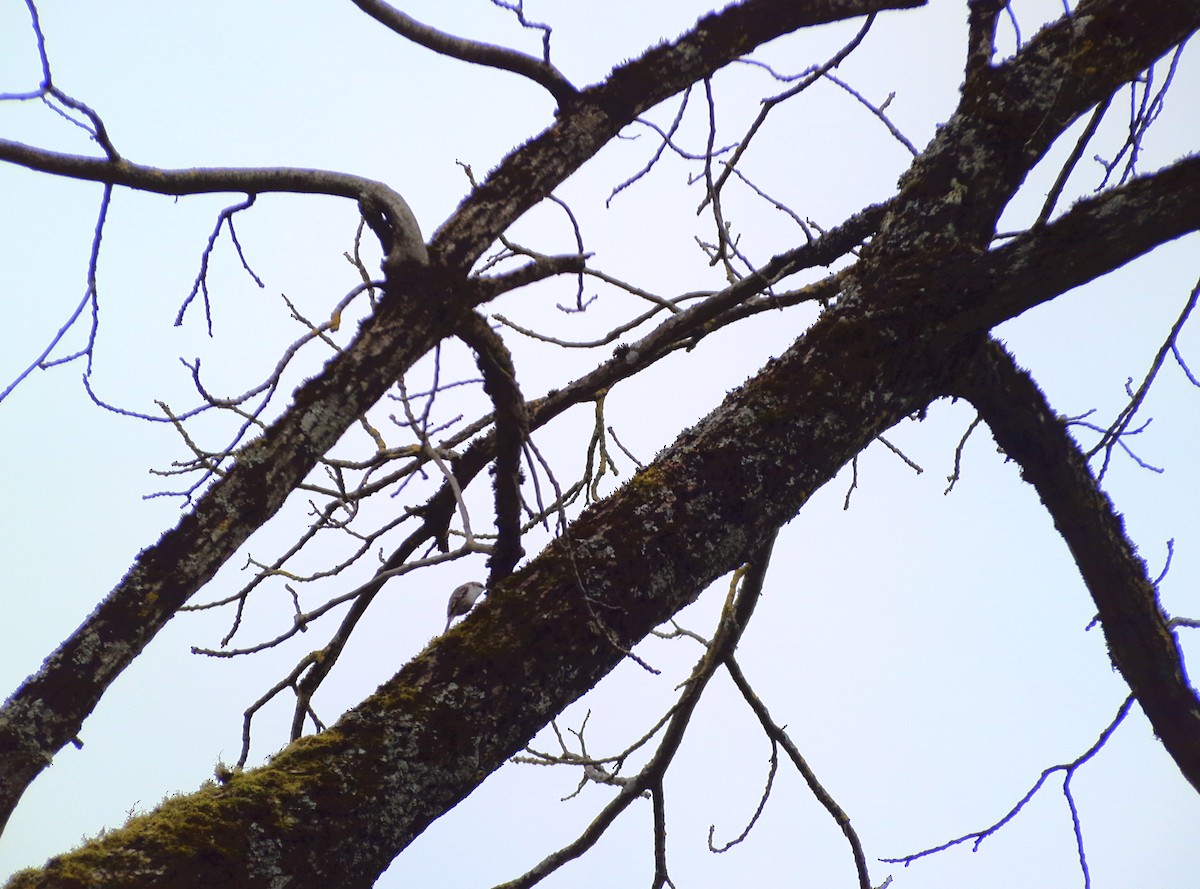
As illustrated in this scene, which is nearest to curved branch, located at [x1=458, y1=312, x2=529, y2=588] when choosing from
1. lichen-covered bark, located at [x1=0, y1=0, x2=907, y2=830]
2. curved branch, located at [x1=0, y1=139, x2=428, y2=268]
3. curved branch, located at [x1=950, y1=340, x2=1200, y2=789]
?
lichen-covered bark, located at [x1=0, y1=0, x2=907, y2=830]

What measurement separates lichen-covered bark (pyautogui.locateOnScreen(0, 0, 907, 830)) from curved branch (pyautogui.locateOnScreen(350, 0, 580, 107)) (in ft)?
0.59

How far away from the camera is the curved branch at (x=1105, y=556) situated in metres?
2.16

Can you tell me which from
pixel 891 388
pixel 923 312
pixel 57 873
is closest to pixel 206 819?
pixel 57 873

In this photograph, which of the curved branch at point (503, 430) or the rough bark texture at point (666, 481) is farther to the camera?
the curved branch at point (503, 430)

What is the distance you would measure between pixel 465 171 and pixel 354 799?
5.90ft

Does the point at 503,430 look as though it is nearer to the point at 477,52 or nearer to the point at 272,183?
the point at 272,183

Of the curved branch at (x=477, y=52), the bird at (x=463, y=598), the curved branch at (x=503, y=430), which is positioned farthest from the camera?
the bird at (x=463, y=598)

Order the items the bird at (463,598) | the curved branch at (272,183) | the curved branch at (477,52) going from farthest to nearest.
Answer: the bird at (463,598) → the curved branch at (477,52) → the curved branch at (272,183)

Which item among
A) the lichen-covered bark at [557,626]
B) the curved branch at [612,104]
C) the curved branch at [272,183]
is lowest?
the lichen-covered bark at [557,626]

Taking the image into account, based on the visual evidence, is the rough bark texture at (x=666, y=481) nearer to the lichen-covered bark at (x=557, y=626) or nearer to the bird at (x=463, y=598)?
the lichen-covered bark at (x=557, y=626)

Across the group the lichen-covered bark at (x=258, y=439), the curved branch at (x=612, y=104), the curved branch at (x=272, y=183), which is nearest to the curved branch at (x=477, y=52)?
the curved branch at (x=612, y=104)

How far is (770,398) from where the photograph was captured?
5.63 ft

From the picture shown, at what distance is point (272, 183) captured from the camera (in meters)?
1.55

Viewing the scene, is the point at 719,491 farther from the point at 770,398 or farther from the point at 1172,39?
the point at 1172,39
